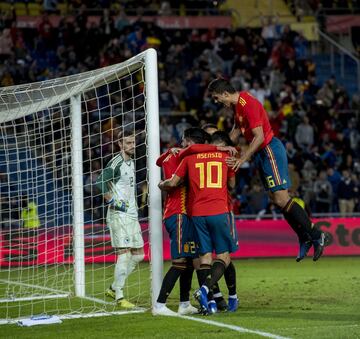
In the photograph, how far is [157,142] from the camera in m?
10.4

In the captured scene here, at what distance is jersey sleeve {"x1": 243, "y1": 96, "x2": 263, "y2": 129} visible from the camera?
1005 centimetres

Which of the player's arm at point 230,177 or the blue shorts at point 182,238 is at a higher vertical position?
the player's arm at point 230,177

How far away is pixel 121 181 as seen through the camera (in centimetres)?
1158

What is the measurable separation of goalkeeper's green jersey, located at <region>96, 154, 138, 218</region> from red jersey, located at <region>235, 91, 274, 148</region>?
190 cm

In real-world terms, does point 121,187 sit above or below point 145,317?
above

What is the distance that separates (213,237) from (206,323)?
1.15 metres

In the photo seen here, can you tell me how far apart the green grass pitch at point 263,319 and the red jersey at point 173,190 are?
1184 millimetres

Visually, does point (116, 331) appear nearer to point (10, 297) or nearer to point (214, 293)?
point (214, 293)

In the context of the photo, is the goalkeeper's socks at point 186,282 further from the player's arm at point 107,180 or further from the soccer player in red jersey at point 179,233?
the player's arm at point 107,180

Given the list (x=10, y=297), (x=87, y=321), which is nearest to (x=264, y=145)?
(x=87, y=321)

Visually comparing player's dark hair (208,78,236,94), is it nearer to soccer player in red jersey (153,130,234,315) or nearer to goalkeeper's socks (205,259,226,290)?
soccer player in red jersey (153,130,234,315)

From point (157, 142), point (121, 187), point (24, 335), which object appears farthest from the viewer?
point (121, 187)

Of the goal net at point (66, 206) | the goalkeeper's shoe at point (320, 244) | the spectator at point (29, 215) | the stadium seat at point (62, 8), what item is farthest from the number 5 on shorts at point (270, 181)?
the stadium seat at point (62, 8)

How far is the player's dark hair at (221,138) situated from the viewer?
416 inches
